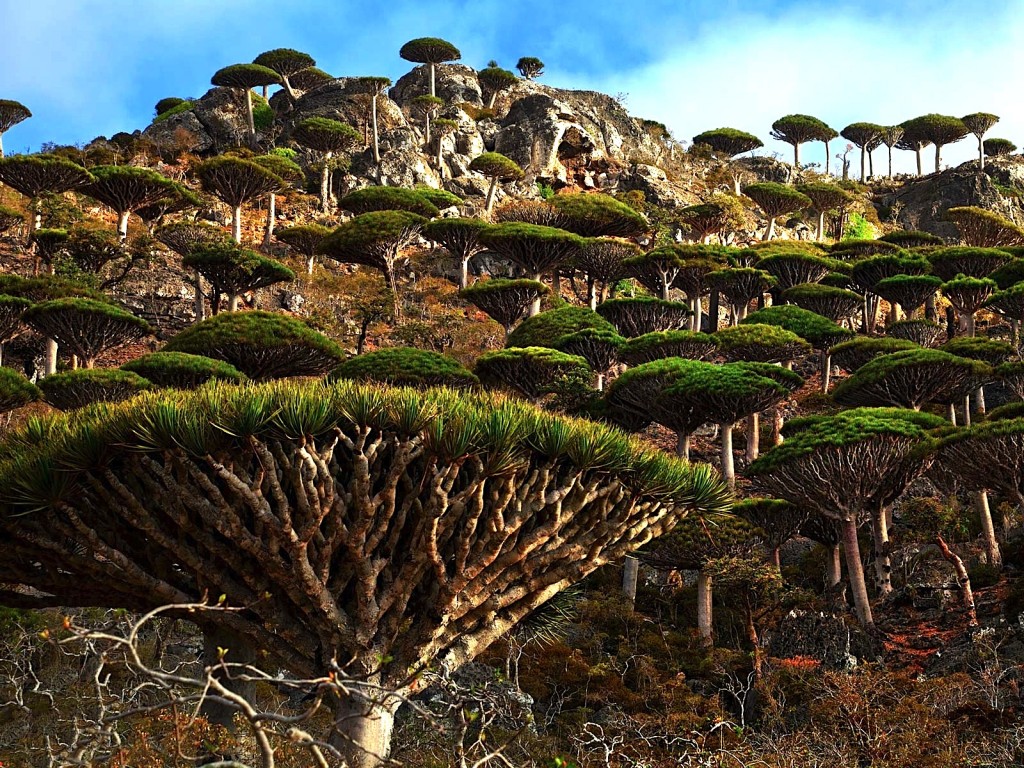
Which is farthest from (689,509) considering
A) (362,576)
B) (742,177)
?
(742,177)

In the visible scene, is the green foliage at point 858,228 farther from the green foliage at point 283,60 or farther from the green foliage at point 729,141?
the green foliage at point 283,60

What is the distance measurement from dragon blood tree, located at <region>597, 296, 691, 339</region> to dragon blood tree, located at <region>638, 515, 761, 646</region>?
15984 mm

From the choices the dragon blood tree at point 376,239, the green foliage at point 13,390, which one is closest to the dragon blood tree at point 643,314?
the dragon blood tree at point 376,239

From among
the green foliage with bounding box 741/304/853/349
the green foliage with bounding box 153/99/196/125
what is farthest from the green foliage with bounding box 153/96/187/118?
the green foliage with bounding box 741/304/853/349

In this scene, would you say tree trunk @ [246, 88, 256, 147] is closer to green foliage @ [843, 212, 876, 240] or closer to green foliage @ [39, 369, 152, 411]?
green foliage @ [843, 212, 876, 240]

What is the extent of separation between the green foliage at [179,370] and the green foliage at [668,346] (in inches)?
488

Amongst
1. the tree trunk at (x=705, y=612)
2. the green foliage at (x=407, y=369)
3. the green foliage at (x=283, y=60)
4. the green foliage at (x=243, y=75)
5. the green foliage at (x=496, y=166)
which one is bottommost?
the tree trunk at (x=705, y=612)

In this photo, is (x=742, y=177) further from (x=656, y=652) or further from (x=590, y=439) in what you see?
(x=590, y=439)

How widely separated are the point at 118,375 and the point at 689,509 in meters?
14.3

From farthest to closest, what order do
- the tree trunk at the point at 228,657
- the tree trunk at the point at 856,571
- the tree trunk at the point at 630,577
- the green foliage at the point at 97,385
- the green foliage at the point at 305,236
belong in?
the green foliage at the point at 305,236 → the tree trunk at the point at 630,577 → the green foliage at the point at 97,385 → the tree trunk at the point at 856,571 → the tree trunk at the point at 228,657

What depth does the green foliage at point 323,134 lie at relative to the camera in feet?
173

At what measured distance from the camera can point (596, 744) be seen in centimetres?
1409

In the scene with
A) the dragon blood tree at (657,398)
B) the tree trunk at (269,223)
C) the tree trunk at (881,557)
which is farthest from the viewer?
the tree trunk at (269,223)

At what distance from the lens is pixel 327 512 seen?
29.1ft
